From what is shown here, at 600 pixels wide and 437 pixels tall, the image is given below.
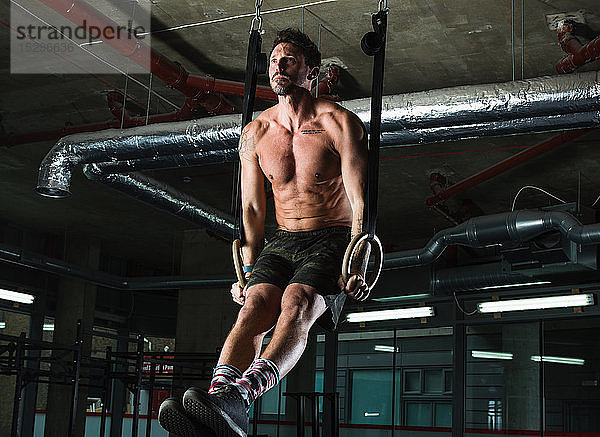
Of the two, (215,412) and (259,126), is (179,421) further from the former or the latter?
(259,126)

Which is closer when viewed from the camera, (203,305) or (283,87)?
(283,87)

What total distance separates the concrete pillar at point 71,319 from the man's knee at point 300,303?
10.1m

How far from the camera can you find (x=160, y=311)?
1564cm

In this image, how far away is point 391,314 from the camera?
11469 mm

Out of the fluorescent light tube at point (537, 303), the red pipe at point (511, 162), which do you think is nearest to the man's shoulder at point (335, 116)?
the red pipe at point (511, 162)

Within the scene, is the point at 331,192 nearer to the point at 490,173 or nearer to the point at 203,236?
the point at 490,173

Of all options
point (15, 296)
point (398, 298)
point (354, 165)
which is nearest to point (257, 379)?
point (354, 165)

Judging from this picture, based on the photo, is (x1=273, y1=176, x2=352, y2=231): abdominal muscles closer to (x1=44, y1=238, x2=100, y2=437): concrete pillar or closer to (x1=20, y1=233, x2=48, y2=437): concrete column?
(x1=44, y1=238, x2=100, y2=437): concrete pillar

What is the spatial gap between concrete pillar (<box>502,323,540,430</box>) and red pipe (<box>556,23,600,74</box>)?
520cm

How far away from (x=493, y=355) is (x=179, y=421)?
336 inches

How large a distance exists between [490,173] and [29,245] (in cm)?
847

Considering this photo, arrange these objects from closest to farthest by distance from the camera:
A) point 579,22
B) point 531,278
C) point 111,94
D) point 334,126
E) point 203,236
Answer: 1. point 334,126
2. point 579,22
3. point 111,94
4. point 531,278
5. point 203,236

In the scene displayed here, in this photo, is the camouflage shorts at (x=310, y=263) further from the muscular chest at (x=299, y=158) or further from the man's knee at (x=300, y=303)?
the muscular chest at (x=299, y=158)

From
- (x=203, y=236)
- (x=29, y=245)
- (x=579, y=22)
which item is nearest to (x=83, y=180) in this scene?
(x=203, y=236)
